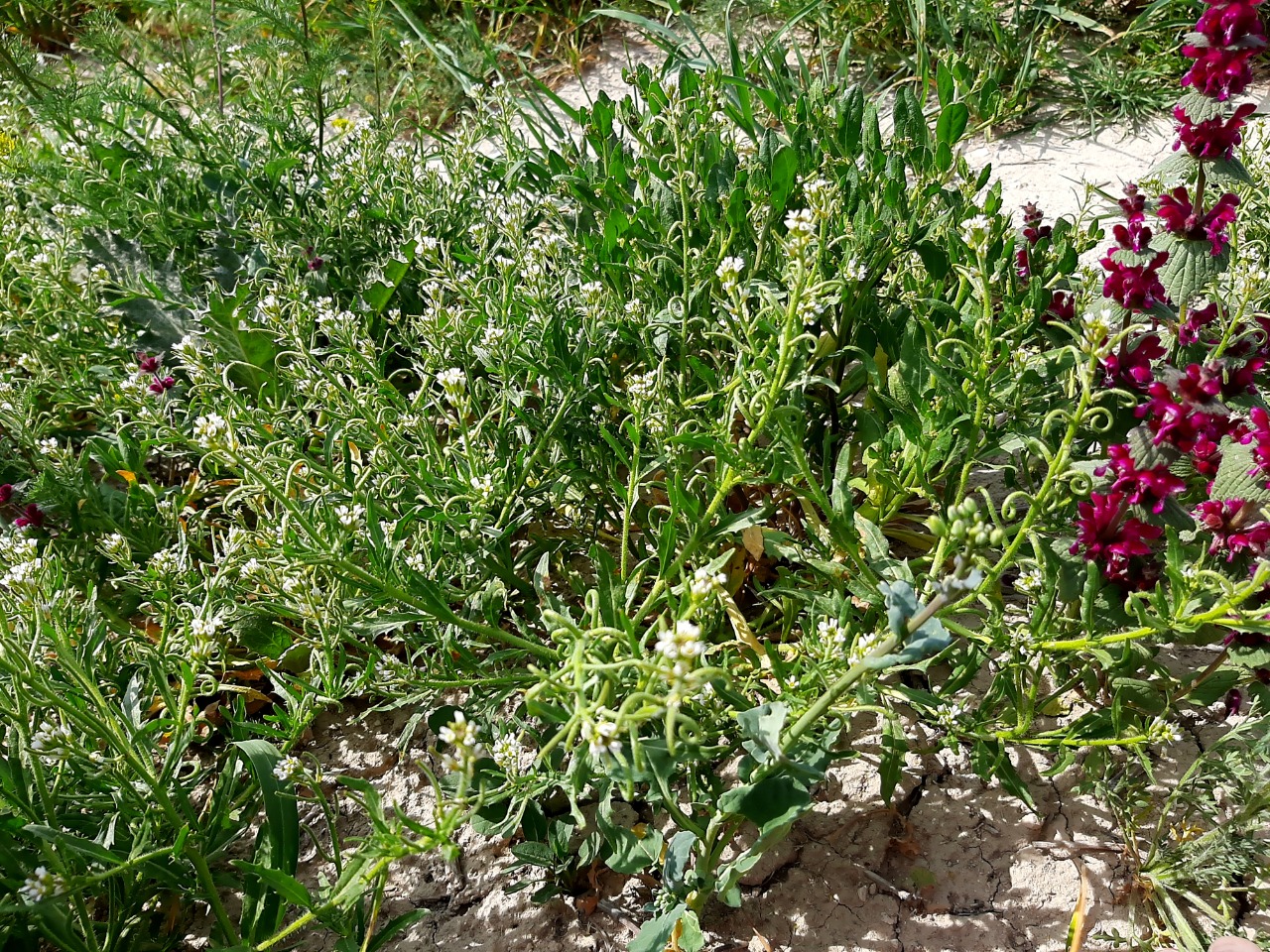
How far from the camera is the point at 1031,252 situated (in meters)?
2.05

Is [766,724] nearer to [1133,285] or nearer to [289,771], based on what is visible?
[289,771]

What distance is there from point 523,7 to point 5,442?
8.61 feet

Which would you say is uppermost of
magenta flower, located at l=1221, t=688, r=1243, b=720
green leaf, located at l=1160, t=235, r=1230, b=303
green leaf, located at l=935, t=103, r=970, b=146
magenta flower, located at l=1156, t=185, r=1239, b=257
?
green leaf, located at l=935, t=103, r=970, b=146

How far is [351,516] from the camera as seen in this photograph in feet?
5.37

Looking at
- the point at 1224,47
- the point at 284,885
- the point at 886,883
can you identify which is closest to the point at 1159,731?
the point at 886,883

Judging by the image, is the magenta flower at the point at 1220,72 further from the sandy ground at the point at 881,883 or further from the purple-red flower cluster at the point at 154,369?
the purple-red flower cluster at the point at 154,369

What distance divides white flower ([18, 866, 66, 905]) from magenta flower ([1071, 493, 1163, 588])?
5.28 feet

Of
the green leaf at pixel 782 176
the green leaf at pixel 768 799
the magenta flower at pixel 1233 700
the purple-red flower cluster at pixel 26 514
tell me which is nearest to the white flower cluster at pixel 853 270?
the green leaf at pixel 782 176

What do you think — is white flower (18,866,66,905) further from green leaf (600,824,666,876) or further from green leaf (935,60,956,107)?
green leaf (935,60,956,107)

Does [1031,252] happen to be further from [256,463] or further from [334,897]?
[334,897]

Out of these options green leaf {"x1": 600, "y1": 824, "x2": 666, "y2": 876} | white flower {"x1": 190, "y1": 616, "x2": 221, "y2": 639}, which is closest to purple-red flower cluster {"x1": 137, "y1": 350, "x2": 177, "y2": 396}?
white flower {"x1": 190, "y1": 616, "x2": 221, "y2": 639}

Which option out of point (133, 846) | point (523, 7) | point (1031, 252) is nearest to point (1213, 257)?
point (1031, 252)

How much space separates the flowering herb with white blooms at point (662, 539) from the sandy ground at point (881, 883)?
0.15 feet

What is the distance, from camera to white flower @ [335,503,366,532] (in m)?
1.63
